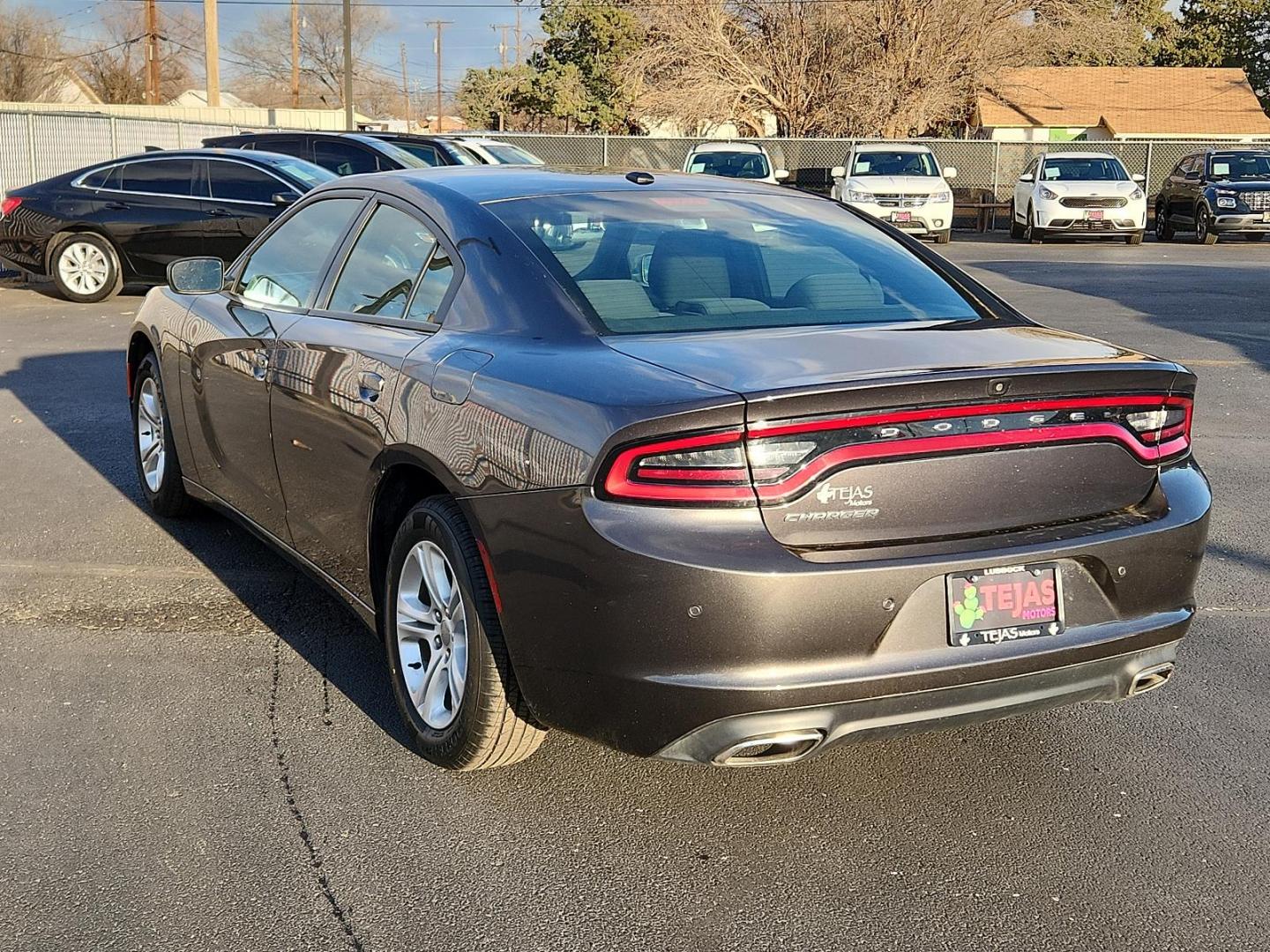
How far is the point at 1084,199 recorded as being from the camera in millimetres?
25141

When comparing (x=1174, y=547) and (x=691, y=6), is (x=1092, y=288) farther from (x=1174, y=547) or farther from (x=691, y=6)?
(x=691, y=6)

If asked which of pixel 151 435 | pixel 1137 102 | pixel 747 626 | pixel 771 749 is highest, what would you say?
pixel 1137 102

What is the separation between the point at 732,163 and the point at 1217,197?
8.69 meters

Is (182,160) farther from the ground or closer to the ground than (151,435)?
farther from the ground

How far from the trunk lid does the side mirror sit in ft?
8.39

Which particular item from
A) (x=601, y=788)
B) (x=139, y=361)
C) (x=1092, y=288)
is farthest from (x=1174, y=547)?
(x=1092, y=288)

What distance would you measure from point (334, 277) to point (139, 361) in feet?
7.60

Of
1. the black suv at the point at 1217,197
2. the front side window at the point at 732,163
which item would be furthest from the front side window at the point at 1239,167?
the front side window at the point at 732,163

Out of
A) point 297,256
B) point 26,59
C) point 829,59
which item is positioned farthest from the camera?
A: point 26,59

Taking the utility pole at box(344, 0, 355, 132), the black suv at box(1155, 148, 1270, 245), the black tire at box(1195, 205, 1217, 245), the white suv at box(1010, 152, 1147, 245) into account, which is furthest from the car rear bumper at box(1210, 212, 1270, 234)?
the utility pole at box(344, 0, 355, 132)

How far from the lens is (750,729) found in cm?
316

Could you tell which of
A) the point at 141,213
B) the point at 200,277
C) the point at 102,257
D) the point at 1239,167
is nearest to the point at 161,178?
the point at 141,213

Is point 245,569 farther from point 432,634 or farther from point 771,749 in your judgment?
point 771,749

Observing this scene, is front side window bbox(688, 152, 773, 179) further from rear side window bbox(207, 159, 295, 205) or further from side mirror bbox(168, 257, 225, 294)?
side mirror bbox(168, 257, 225, 294)
